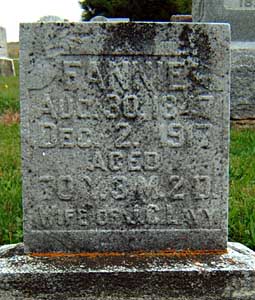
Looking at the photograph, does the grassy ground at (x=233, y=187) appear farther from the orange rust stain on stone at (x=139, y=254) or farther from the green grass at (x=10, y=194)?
the orange rust stain on stone at (x=139, y=254)

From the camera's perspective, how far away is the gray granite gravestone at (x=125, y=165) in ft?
7.06

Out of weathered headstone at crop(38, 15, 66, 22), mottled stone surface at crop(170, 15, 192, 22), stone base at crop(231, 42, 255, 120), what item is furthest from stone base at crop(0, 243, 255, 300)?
mottled stone surface at crop(170, 15, 192, 22)

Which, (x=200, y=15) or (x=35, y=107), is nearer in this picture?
(x=35, y=107)

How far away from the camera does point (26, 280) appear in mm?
2123

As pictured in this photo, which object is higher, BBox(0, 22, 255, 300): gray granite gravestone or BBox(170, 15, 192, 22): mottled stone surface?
BBox(170, 15, 192, 22): mottled stone surface

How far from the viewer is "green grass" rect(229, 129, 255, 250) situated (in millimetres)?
3008

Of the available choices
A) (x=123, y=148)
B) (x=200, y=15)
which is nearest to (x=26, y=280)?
(x=123, y=148)

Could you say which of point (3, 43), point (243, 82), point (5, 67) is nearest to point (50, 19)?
point (243, 82)

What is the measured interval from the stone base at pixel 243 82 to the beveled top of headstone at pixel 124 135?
4.41 metres

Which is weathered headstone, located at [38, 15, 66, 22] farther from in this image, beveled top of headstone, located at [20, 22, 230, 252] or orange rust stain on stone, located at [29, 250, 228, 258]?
orange rust stain on stone, located at [29, 250, 228, 258]

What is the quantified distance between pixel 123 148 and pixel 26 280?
59 cm

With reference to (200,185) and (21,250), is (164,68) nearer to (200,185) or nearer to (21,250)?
(200,185)

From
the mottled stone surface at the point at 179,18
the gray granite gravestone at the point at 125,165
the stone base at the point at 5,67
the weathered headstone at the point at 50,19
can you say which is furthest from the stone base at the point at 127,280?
the stone base at the point at 5,67

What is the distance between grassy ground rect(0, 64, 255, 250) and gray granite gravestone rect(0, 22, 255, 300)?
26.2 inches
